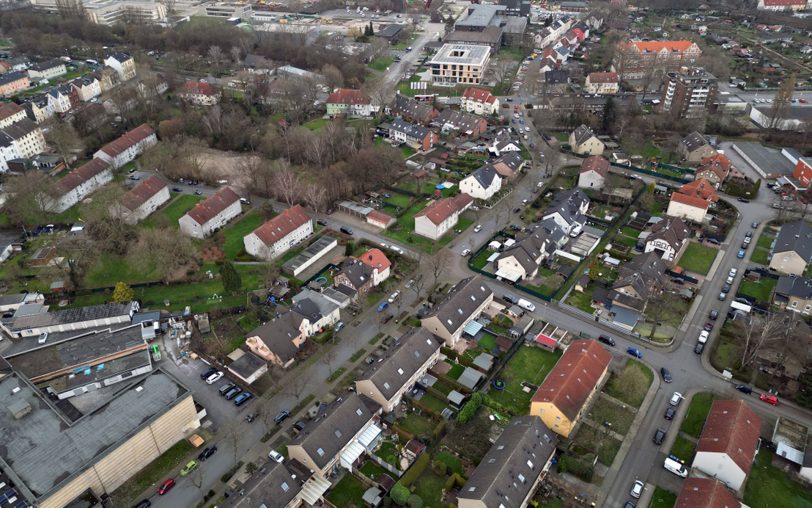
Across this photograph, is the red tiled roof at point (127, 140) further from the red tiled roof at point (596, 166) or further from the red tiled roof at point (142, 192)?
the red tiled roof at point (596, 166)

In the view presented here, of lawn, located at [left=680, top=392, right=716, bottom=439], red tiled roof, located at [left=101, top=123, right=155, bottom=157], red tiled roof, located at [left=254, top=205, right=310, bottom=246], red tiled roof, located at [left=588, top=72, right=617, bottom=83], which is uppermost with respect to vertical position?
red tiled roof, located at [left=588, top=72, right=617, bottom=83]

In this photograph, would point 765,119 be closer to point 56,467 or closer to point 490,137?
point 490,137

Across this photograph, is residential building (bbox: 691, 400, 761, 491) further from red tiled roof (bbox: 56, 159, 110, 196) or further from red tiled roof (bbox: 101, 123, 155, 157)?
red tiled roof (bbox: 101, 123, 155, 157)

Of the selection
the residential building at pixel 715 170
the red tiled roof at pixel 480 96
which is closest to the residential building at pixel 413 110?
the red tiled roof at pixel 480 96

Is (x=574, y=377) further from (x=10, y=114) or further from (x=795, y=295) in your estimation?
(x=10, y=114)

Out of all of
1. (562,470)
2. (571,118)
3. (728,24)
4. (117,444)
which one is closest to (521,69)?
(571,118)

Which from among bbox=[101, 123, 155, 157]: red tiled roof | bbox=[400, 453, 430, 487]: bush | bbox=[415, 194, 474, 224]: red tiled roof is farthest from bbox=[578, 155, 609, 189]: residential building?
bbox=[101, 123, 155, 157]: red tiled roof
